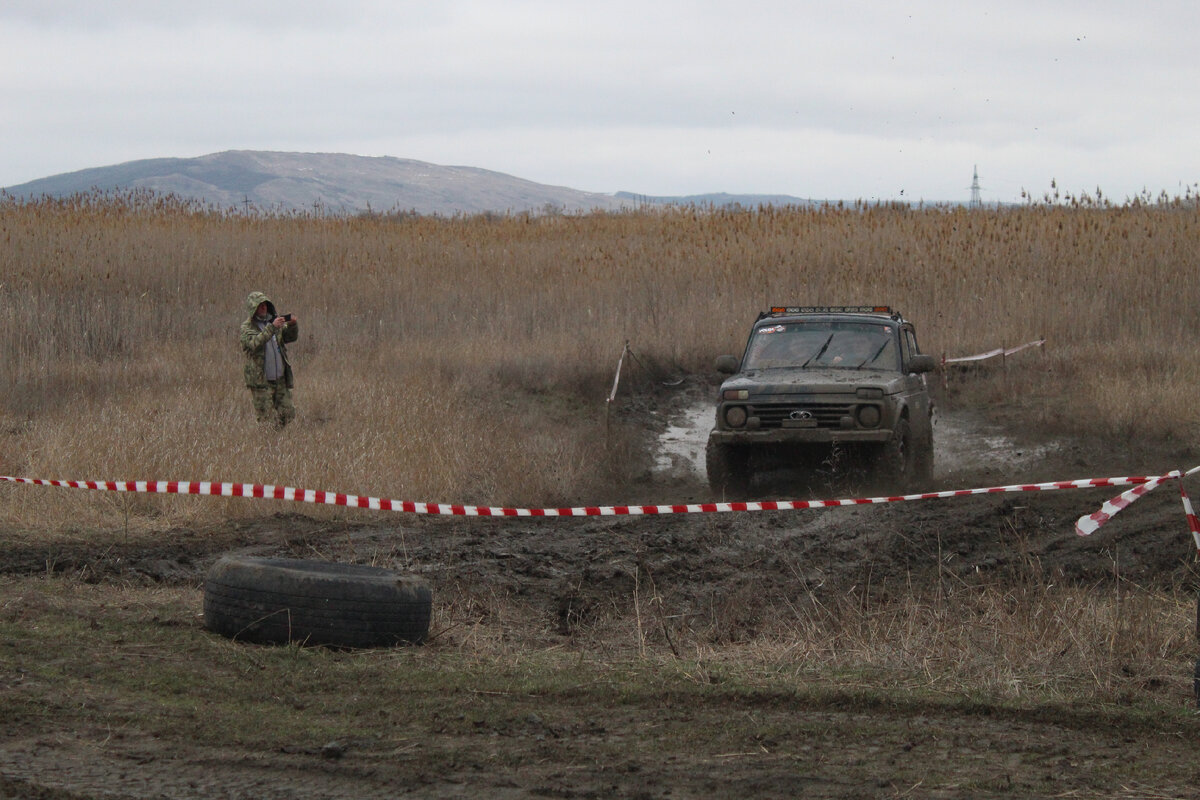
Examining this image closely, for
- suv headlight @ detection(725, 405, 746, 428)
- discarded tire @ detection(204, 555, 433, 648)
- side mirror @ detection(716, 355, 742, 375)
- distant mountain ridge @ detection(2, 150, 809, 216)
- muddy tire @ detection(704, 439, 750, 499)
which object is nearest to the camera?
discarded tire @ detection(204, 555, 433, 648)

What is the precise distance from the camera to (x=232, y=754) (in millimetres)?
4652

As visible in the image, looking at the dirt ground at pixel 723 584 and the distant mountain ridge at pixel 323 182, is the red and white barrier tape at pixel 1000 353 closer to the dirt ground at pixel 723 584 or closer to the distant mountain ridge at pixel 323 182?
the dirt ground at pixel 723 584

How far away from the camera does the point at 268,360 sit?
539 inches

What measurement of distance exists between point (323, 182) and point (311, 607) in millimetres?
114051

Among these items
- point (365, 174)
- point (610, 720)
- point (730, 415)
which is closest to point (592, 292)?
point (730, 415)

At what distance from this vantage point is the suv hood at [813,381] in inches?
455

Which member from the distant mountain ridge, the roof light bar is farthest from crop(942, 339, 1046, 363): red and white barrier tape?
the distant mountain ridge

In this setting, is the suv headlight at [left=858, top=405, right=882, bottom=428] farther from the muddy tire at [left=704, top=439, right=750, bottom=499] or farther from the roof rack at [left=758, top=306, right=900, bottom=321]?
the roof rack at [left=758, top=306, right=900, bottom=321]

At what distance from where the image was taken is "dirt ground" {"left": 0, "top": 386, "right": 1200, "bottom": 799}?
14.4 feet

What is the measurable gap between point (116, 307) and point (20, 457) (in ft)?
27.3

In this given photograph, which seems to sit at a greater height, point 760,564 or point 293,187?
point 293,187

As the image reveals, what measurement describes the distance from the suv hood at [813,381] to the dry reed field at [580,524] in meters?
1.20

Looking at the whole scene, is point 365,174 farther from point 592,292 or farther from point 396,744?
point 396,744

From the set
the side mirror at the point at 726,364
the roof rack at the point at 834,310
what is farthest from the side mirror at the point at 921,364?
the side mirror at the point at 726,364
